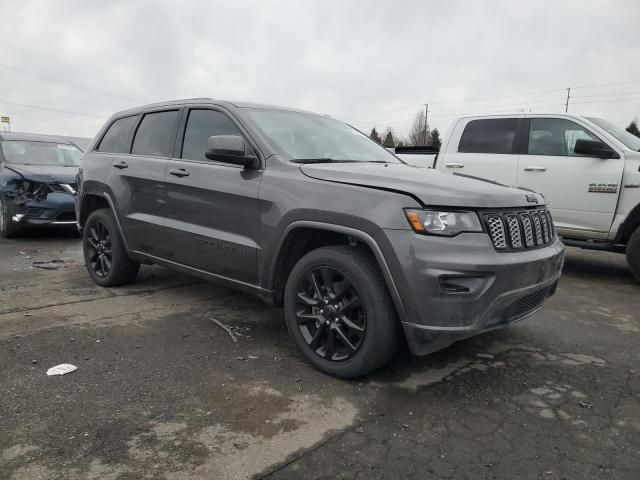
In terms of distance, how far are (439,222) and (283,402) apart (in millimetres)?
1345

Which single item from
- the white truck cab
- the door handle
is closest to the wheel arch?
the door handle

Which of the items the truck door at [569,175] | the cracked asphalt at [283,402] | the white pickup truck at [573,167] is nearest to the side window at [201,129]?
the cracked asphalt at [283,402]

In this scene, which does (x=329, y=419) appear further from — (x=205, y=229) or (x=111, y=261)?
(x=111, y=261)

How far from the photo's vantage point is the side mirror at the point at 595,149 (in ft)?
18.7

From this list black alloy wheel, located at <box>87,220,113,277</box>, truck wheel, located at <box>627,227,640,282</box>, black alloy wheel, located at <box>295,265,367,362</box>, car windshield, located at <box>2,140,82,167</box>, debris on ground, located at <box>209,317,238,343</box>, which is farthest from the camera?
car windshield, located at <box>2,140,82,167</box>

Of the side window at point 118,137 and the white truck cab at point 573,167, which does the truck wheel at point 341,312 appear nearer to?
the side window at point 118,137

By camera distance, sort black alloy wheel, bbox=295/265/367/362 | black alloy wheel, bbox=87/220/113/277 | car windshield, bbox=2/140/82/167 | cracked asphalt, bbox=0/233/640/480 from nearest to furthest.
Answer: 1. cracked asphalt, bbox=0/233/640/480
2. black alloy wheel, bbox=295/265/367/362
3. black alloy wheel, bbox=87/220/113/277
4. car windshield, bbox=2/140/82/167

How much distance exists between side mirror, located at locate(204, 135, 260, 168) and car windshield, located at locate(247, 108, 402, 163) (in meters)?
0.24

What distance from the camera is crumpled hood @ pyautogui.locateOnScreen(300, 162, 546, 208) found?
2832 millimetres

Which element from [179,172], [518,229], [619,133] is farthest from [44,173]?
[619,133]

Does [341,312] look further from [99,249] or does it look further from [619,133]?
[619,133]

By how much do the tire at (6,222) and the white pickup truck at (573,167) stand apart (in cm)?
663

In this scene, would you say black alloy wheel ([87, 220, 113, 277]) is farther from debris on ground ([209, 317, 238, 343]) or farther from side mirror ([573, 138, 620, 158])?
side mirror ([573, 138, 620, 158])

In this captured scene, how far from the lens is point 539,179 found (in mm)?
6223
